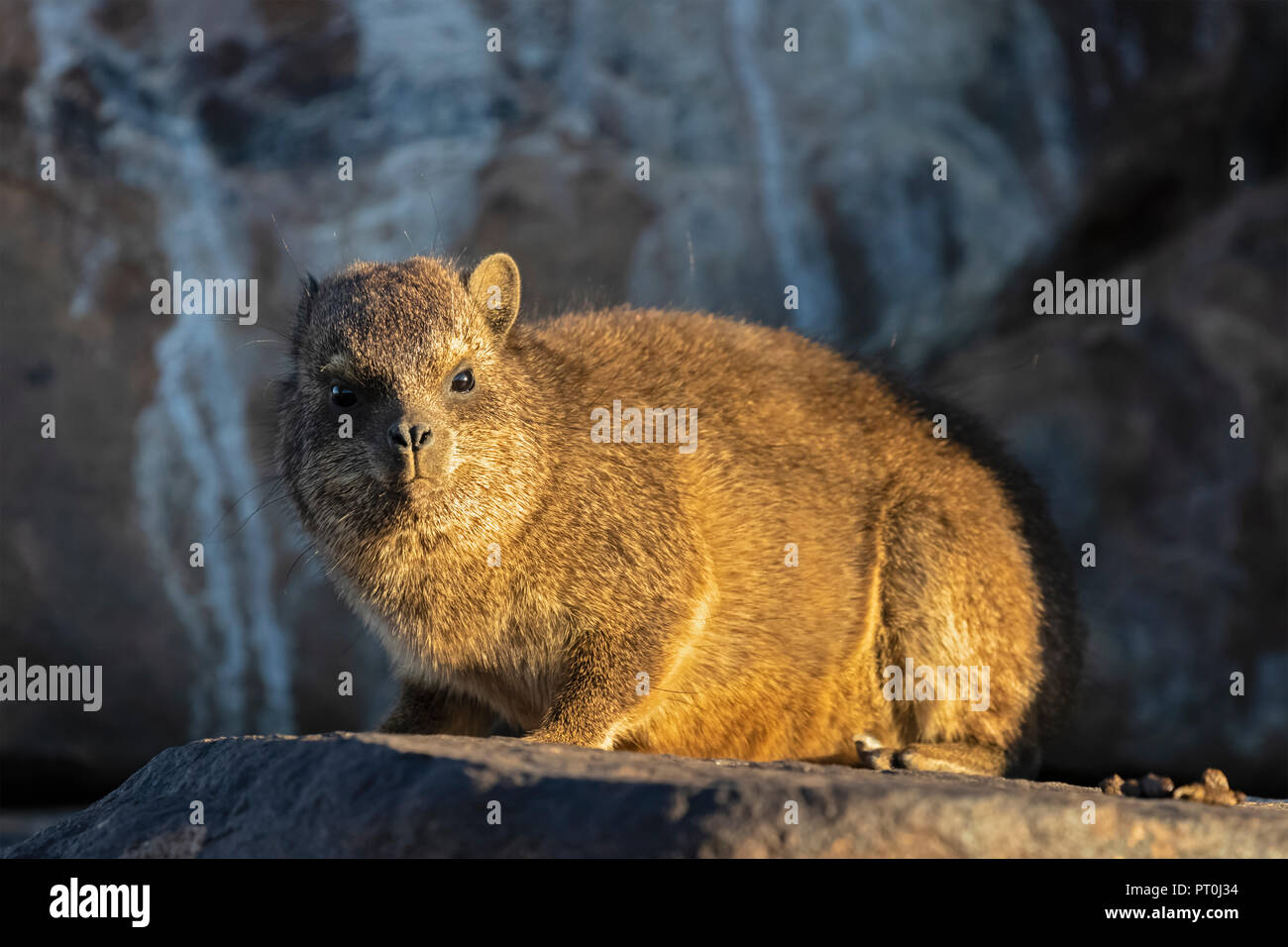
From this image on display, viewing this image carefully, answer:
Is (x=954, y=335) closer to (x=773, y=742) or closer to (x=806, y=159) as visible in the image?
(x=806, y=159)

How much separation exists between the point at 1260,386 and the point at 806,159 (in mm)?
4620

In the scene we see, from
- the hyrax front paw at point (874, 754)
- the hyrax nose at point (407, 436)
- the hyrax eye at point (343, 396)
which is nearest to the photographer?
the hyrax nose at point (407, 436)

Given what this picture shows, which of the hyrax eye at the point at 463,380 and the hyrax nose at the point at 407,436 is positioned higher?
the hyrax eye at the point at 463,380

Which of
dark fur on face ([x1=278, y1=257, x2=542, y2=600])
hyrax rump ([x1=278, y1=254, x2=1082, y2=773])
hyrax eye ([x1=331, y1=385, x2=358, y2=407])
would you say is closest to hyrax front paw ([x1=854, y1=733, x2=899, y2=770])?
hyrax rump ([x1=278, y1=254, x2=1082, y2=773])

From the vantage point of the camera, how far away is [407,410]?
5.98m

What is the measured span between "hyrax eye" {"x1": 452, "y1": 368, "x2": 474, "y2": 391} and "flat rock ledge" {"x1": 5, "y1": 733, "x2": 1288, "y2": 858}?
180 cm

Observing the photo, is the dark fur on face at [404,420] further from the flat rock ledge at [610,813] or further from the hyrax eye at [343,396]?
the flat rock ledge at [610,813]

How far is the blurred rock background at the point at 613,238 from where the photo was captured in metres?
11.7

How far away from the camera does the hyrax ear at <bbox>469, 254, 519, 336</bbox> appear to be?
666 centimetres

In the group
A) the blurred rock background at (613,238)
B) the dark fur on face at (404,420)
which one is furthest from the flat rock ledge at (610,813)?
the blurred rock background at (613,238)

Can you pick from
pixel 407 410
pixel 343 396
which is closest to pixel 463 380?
pixel 407 410

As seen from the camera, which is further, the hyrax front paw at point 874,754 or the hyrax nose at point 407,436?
the hyrax front paw at point 874,754

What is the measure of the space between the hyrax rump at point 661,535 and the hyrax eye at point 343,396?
0.01 m

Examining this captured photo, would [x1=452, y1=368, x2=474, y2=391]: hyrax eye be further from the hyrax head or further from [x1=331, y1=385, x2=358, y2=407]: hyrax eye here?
[x1=331, y1=385, x2=358, y2=407]: hyrax eye
